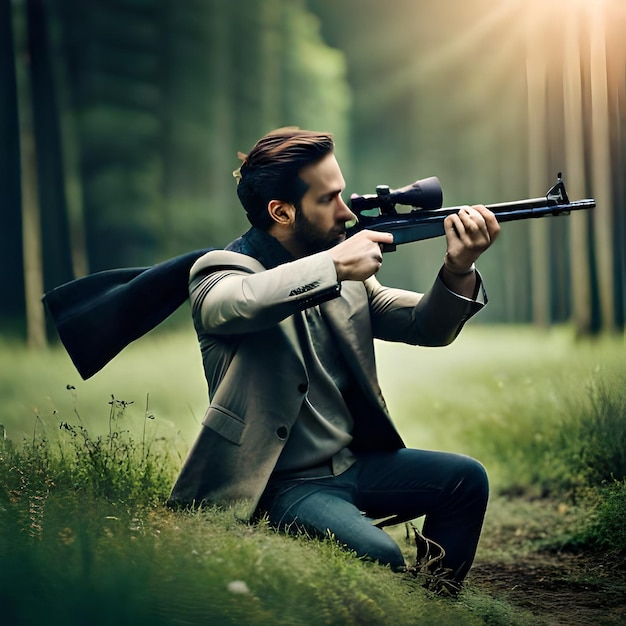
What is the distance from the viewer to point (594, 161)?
19.4ft

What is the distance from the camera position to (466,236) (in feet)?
10.0

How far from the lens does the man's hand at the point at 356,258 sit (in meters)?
2.92

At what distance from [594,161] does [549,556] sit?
2669 mm

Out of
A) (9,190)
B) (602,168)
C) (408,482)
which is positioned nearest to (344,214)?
(408,482)

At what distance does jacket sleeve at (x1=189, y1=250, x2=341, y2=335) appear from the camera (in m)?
2.87

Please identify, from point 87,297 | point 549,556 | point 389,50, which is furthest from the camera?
point 389,50

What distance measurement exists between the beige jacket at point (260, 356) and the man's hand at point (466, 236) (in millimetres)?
110

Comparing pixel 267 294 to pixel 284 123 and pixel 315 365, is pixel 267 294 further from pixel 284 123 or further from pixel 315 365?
pixel 284 123

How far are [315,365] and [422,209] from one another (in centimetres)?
71

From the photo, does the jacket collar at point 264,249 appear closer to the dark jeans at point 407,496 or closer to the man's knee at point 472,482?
the dark jeans at point 407,496

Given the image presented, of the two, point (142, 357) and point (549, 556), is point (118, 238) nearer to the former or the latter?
point (142, 357)

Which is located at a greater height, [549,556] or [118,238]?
[118,238]

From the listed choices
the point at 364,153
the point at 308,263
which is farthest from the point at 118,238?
the point at 308,263

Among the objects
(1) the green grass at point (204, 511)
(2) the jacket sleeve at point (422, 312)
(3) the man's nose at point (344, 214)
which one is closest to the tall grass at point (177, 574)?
(1) the green grass at point (204, 511)
